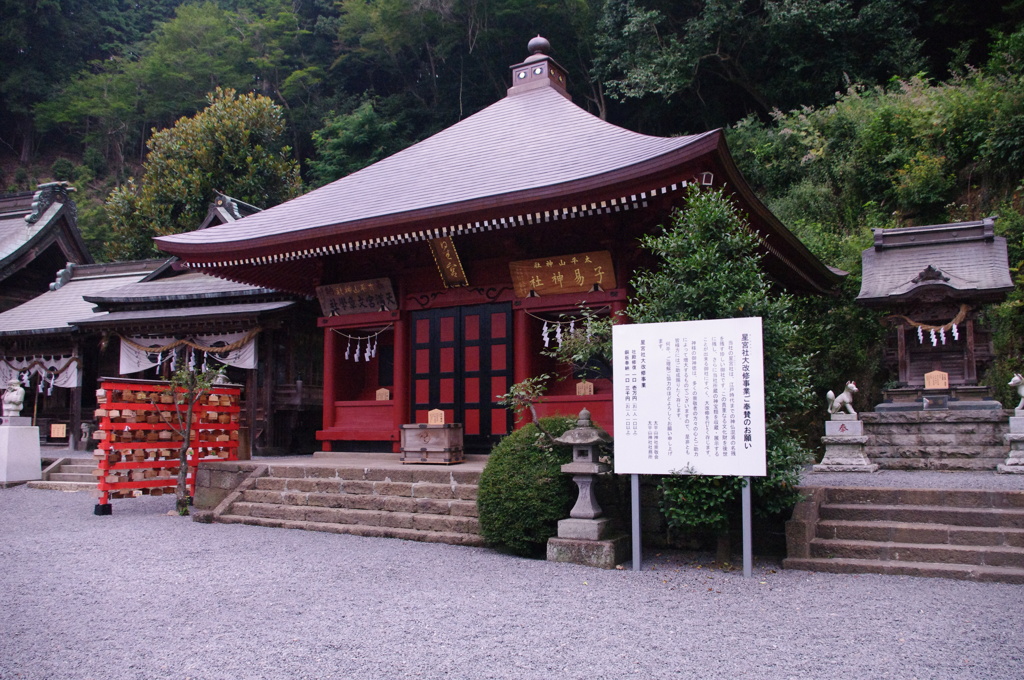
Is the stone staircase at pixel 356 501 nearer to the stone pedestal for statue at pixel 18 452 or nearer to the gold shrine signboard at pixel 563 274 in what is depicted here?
the gold shrine signboard at pixel 563 274

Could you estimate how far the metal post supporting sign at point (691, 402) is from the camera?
19.1 ft

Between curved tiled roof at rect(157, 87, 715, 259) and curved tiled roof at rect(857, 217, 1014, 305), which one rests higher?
curved tiled roof at rect(157, 87, 715, 259)

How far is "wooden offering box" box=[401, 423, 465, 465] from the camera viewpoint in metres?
8.94

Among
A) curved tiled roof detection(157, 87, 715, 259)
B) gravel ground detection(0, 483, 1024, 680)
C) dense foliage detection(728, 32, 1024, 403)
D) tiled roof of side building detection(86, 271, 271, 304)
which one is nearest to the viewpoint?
gravel ground detection(0, 483, 1024, 680)

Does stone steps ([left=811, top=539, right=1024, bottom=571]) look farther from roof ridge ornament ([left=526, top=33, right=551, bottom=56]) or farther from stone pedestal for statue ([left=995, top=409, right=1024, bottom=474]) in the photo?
roof ridge ornament ([left=526, top=33, right=551, bottom=56])

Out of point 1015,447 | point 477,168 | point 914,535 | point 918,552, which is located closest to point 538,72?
point 477,168

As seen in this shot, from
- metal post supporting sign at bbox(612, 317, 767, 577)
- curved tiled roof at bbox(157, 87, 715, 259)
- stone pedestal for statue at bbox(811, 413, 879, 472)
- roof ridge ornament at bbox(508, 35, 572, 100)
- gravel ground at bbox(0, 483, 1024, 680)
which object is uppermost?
roof ridge ornament at bbox(508, 35, 572, 100)

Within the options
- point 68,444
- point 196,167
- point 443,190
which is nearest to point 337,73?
point 196,167

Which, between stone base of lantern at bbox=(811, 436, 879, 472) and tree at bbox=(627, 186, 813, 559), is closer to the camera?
tree at bbox=(627, 186, 813, 559)

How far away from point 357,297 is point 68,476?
662 centimetres

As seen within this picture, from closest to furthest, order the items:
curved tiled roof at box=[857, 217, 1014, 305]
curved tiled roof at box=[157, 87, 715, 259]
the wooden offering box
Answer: the wooden offering box
curved tiled roof at box=[157, 87, 715, 259]
curved tiled roof at box=[857, 217, 1014, 305]

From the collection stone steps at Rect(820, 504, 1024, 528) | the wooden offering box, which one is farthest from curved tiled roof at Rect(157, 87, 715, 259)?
stone steps at Rect(820, 504, 1024, 528)

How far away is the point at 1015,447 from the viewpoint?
32.0ft

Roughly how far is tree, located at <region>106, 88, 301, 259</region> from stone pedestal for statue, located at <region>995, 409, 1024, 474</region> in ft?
66.7
